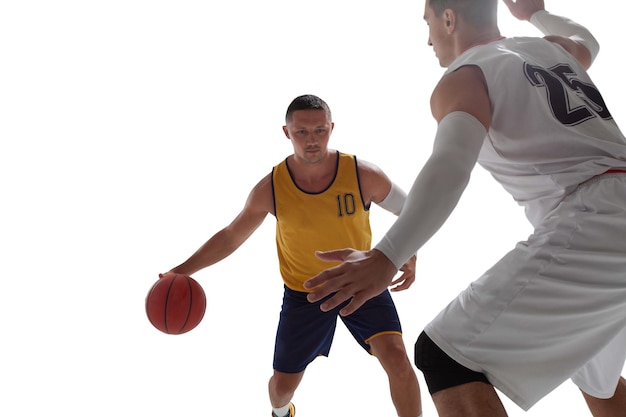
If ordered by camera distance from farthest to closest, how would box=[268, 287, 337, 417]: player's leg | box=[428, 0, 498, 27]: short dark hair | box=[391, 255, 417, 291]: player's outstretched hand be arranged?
1. box=[268, 287, 337, 417]: player's leg
2. box=[391, 255, 417, 291]: player's outstretched hand
3. box=[428, 0, 498, 27]: short dark hair

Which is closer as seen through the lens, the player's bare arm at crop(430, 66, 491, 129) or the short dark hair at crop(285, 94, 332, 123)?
the player's bare arm at crop(430, 66, 491, 129)

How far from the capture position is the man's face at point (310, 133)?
3.33 m

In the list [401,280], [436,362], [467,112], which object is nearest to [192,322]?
[401,280]

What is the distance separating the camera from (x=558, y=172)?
1.88 m

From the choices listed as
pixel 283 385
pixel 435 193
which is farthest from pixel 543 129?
pixel 283 385

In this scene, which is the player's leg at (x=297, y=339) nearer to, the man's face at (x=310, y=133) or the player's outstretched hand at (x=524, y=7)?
the man's face at (x=310, y=133)

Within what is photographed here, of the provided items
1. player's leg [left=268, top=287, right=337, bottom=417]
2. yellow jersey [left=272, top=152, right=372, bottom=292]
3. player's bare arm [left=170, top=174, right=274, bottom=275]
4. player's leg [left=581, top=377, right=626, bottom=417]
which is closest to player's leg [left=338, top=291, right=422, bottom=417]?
player's leg [left=268, top=287, right=337, bottom=417]

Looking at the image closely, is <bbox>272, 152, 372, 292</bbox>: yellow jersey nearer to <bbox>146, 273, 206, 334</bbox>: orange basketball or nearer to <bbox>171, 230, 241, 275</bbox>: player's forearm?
<bbox>171, 230, 241, 275</bbox>: player's forearm

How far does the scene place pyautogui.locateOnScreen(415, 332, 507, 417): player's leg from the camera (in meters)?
1.70

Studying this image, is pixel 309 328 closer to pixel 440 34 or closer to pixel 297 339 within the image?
pixel 297 339

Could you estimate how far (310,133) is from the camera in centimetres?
334

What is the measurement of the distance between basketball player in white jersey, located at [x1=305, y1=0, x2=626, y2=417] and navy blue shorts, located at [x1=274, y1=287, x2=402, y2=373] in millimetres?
1427

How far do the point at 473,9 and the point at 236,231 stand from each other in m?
1.70

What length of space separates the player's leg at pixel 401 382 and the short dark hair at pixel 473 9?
5.31 ft
